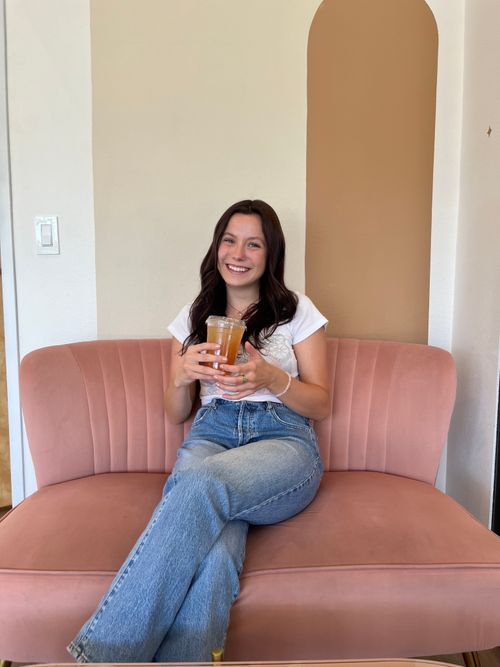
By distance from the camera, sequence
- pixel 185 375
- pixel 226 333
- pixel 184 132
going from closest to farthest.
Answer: pixel 226 333 < pixel 185 375 < pixel 184 132

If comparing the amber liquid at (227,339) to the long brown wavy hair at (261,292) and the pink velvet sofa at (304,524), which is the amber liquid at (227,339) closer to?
the long brown wavy hair at (261,292)

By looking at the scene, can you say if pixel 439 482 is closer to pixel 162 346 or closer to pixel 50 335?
pixel 162 346

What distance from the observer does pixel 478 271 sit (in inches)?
64.5

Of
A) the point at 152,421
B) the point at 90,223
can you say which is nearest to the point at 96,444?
the point at 152,421

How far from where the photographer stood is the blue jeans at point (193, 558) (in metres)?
0.88

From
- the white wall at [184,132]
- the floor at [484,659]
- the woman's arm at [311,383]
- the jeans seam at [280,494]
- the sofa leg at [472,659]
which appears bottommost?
the floor at [484,659]

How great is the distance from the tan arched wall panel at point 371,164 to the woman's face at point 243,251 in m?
0.42

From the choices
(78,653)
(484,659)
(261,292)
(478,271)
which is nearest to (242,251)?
(261,292)

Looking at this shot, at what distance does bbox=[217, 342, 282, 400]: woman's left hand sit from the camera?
1.16 m

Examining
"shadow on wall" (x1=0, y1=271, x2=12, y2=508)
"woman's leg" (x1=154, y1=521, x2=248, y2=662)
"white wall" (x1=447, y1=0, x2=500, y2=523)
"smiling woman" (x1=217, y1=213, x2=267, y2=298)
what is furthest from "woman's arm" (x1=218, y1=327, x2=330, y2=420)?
"shadow on wall" (x1=0, y1=271, x2=12, y2=508)

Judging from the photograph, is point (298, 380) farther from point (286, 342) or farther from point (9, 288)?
point (9, 288)

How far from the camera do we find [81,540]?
1.12m

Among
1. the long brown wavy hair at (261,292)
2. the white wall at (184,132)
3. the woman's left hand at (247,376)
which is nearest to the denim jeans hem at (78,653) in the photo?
the woman's left hand at (247,376)

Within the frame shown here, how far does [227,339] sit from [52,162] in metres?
1.13
